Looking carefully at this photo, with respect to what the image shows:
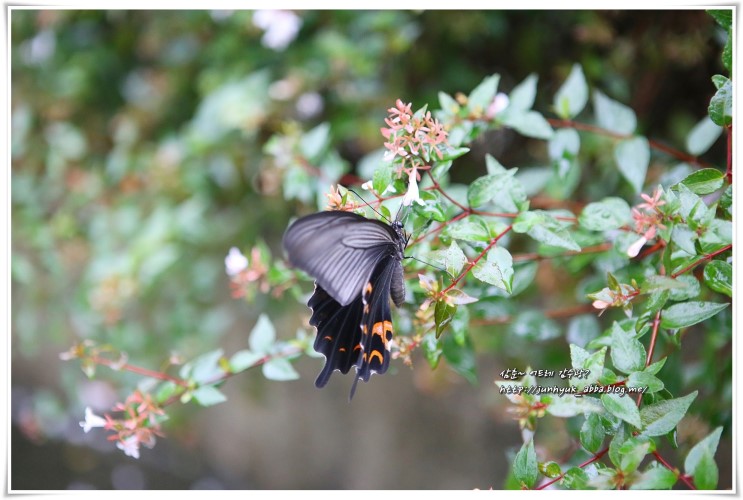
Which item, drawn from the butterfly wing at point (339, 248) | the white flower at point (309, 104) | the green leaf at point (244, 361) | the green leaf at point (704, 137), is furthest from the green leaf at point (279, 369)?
the white flower at point (309, 104)

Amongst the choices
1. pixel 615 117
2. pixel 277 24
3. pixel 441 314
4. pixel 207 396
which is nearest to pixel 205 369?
pixel 207 396

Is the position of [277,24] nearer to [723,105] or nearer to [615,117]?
[615,117]

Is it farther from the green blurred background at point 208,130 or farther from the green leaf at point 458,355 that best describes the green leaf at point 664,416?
the green blurred background at point 208,130
